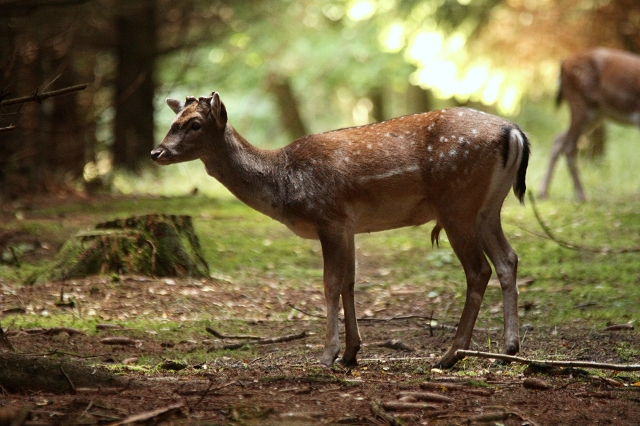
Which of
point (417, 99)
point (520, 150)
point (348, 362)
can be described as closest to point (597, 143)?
point (417, 99)

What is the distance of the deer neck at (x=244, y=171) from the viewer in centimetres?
611

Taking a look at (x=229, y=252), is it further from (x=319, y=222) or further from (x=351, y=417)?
(x=351, y=417)

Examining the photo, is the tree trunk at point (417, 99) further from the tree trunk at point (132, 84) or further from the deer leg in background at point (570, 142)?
the deer leg in background at point (570, 142)

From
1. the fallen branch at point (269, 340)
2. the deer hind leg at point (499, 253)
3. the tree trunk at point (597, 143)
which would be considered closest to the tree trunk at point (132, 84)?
the tree trunk at point (597, 143)

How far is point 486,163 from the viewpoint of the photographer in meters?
5.67

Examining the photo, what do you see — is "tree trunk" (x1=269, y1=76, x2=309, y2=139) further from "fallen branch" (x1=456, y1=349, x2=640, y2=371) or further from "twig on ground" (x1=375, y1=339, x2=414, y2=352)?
"fallen branch" (x1=456, y1=349, x2=640, y2=371)

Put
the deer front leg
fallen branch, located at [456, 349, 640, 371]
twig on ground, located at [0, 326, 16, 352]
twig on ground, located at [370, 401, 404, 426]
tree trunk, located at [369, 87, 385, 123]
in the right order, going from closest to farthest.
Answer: twig on ground, located at [370, 401, 404, 426]
fallen branch, located at [456, 349, 640, 371]
twig on ground, located at [0, 326, 16, 352]
the deer front leg
tree trunk, located at [369, 87, 385, 123]

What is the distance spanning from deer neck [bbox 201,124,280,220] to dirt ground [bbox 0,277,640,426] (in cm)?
108

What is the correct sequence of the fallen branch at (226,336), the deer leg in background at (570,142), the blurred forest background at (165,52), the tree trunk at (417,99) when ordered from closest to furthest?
the fallen branch at (226,336), the deer leg in background at (570,142), the blurred forest background at (165,52), the tree trunk at (417,99)

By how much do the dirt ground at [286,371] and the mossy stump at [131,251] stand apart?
182 mm

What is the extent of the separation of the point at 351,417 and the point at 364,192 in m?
2.19

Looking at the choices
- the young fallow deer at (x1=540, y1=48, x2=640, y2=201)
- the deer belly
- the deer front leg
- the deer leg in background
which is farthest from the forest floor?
the young fallow deer at (x1=540, y1=48, x2=640, y2=201)

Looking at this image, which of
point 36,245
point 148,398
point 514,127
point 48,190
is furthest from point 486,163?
point 48,190

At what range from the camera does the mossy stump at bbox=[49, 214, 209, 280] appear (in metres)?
7.70
